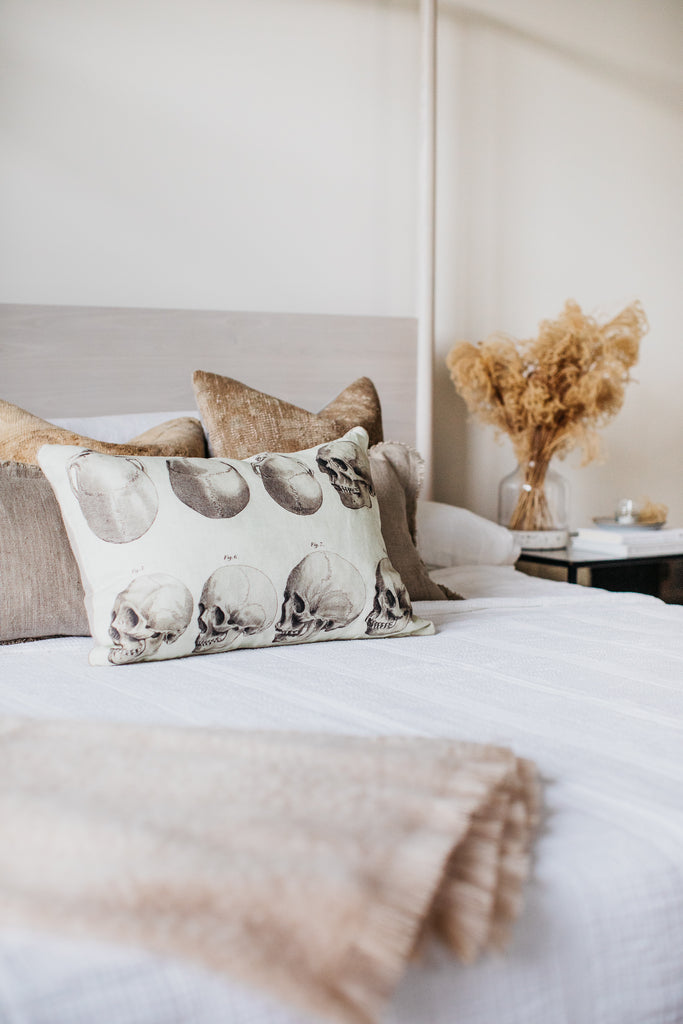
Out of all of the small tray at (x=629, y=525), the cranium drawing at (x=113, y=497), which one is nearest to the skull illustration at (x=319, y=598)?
the cranium drawing at (x=113, y=497)

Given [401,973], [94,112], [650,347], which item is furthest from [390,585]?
[650,347]

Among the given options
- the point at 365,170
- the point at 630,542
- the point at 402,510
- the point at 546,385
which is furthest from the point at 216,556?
the point at 365,170

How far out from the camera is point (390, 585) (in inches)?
56.8

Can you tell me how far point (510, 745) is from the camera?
35.3 inches

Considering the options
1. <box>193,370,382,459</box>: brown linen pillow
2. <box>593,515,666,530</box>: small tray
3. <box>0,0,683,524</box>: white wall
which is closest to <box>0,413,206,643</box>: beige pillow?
<box>193,370,382,459</box>: brown linen pillow

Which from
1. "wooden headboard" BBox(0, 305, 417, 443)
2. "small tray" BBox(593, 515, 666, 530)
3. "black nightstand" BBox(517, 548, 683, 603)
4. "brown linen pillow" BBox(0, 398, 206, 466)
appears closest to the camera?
"brown linen pillow" BBox(0, 398, 206, 466)

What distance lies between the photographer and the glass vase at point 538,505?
256 cm

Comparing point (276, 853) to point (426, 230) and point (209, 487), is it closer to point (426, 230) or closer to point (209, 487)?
point (209, 487)

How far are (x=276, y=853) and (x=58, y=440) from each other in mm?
1200

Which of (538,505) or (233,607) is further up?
(538,505)

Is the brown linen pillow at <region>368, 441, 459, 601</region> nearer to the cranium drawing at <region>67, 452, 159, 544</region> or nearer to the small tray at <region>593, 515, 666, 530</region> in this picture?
A: the cranium drawing at <region>67, 452, 159, 544</region>

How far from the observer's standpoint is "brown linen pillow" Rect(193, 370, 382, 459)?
5.80 feet

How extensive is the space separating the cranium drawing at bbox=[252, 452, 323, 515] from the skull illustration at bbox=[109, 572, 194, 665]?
0.23 metres

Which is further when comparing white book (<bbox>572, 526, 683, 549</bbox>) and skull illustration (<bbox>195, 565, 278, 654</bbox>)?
white book (<bbox>572, 526, 683, 549</bbox>)
